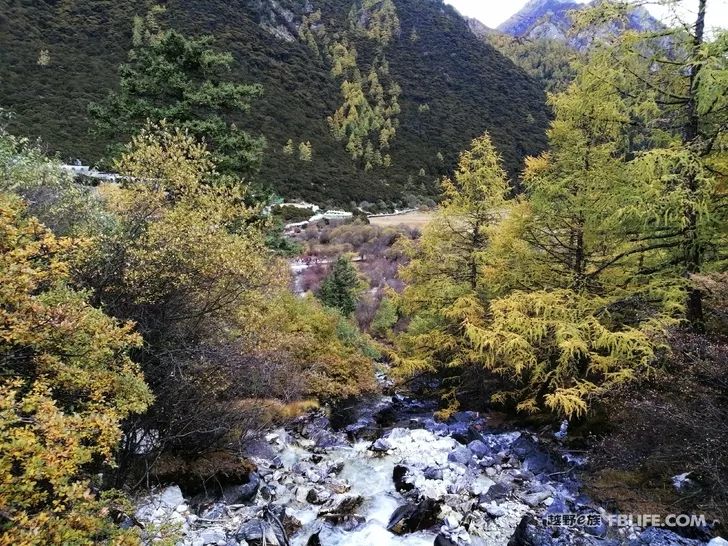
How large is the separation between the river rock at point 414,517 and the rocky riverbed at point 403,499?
17 mm

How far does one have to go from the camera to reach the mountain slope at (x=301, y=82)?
53.7m

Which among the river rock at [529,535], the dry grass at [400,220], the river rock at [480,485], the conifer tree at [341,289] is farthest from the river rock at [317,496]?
the dry grass at [400,220]

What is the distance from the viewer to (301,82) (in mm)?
90188

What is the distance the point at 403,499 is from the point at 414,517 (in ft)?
3.00

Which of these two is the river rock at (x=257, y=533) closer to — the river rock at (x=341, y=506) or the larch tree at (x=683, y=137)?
the river rock at (x=341, y=506)

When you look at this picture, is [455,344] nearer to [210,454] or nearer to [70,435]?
[210,454]

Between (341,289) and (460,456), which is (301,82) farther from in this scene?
(460,456)

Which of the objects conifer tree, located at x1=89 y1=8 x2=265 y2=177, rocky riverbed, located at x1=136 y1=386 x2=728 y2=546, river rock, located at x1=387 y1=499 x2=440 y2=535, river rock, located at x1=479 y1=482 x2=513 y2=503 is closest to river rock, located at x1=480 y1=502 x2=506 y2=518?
rocky riverbed, located at x1=136 y1=386 x2=728 y2=546

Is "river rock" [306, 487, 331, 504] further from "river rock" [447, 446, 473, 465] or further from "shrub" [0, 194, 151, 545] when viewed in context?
"shrub" [0, 194, 151, 545]

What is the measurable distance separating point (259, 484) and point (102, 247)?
5.14 meters

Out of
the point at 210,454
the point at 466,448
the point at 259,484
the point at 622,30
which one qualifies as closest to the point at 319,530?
the point at 259,484

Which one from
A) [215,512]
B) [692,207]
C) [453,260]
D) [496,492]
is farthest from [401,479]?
[692,207]

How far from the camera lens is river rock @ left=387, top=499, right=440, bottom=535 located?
7.75 m

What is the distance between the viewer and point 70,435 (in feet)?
13.0
